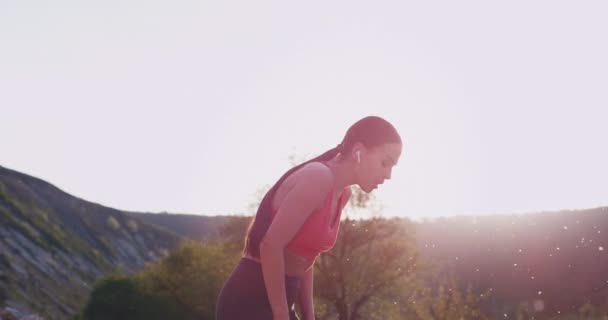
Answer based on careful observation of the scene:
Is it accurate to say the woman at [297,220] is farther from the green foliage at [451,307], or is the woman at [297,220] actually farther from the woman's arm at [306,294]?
Result: the green foliage at [451,307]

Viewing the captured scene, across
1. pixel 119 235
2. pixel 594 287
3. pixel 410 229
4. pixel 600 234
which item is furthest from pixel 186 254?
pixel 119 235

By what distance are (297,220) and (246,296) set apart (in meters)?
0.43

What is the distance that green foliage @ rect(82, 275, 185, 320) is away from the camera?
36.2 metres

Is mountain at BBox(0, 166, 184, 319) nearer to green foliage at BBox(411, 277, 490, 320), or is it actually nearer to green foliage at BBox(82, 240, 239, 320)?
green foliage at BBox(82, 240, 239, 320)

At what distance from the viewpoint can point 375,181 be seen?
3324 millimetres

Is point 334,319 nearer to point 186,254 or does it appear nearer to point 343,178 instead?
point 186,254

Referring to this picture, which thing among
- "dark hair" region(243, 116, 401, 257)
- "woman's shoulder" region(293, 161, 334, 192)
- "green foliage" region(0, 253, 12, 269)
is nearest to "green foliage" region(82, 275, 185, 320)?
"green foliage" region(0, 253, 12, 269)

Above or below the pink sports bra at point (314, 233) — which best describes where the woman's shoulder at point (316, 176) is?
above

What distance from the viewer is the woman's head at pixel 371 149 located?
321 cm

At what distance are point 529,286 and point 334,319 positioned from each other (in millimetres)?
33715

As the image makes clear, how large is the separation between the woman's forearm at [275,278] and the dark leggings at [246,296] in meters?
0.11

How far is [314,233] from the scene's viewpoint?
3.25 meters

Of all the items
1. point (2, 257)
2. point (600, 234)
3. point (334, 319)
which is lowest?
point (334, 319)

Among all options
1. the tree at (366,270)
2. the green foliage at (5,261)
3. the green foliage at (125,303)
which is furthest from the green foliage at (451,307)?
the green foliage at (5,261)
